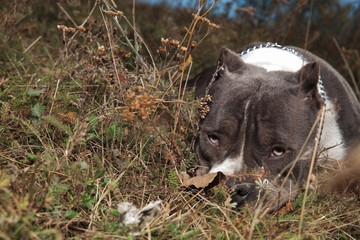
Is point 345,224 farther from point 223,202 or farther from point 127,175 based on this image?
point 127,175

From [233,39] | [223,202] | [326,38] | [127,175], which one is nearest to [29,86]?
[127,175]

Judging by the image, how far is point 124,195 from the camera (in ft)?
8.90

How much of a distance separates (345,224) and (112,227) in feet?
5.24

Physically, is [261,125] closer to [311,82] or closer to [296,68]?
[311,82]

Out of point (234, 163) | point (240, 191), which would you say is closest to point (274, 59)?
point (234, 163)

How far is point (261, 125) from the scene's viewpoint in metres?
3.18

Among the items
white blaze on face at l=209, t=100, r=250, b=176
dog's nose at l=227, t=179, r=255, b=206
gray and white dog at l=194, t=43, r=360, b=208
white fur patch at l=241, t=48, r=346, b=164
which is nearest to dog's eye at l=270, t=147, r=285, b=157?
gray and white dog at l=194, t=43, r=360, b=208

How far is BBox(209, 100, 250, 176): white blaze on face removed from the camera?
9.90 ft

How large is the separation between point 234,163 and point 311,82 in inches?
40.3

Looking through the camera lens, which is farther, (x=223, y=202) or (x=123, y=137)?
(x=123, y=137)

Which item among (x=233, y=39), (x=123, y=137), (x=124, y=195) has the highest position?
(x=233, y=39)

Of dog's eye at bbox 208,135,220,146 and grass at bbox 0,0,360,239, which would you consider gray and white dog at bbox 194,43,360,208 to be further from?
grass at bbox 0,0,360,239

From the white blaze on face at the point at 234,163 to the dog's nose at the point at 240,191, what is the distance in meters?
0.17

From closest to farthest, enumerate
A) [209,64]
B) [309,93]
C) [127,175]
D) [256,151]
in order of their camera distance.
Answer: [127,175]
[256,151]
[309,93]
[209,64]
